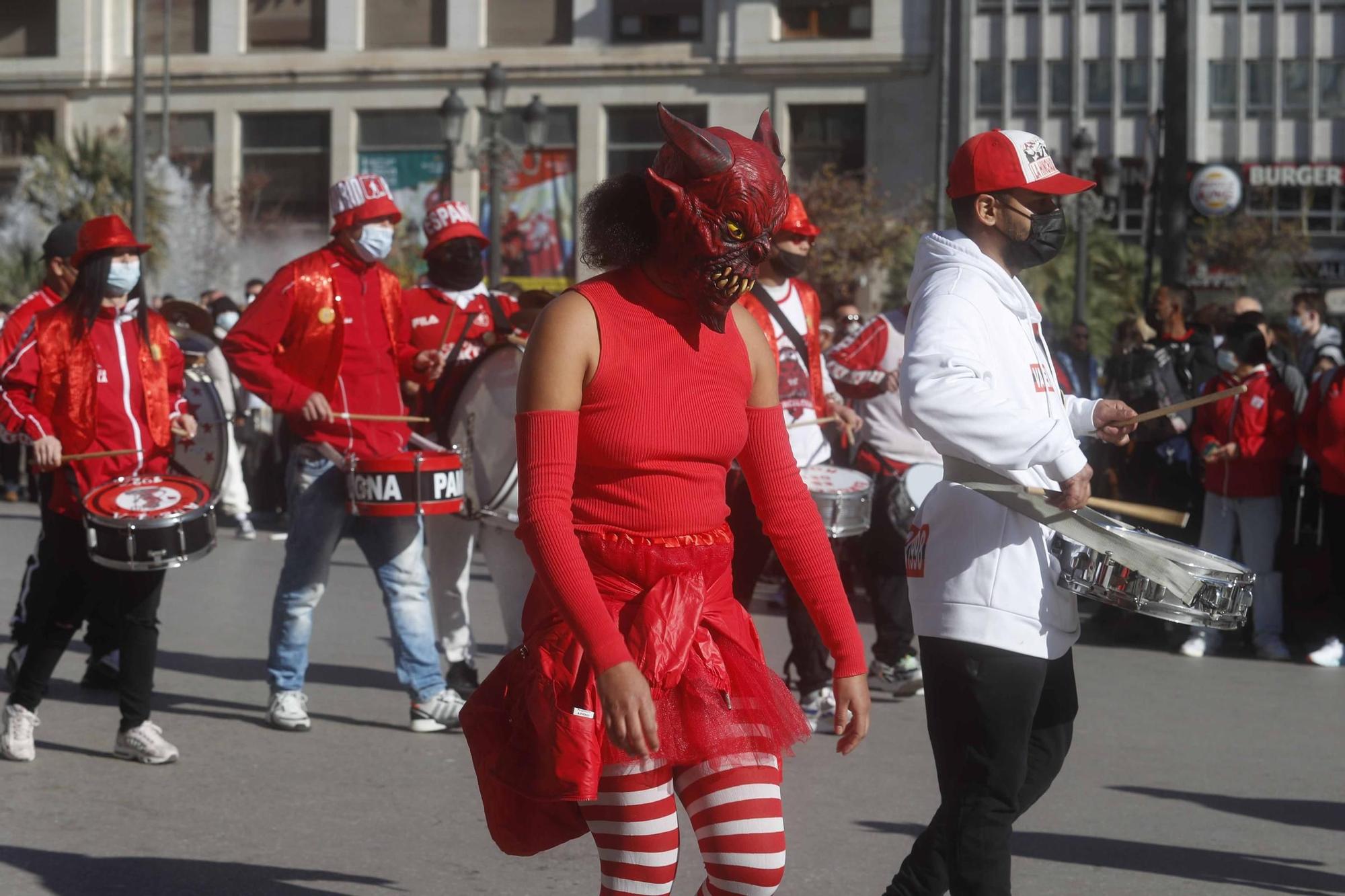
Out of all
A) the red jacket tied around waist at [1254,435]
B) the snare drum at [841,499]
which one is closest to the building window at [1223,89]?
the red jacket tied around waist at [1254,435]

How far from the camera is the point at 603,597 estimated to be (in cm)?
345

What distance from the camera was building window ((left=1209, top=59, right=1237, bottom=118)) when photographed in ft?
208

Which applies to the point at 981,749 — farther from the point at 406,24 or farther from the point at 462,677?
the point at 406,24

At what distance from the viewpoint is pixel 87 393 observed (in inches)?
266

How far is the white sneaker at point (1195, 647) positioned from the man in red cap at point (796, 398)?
3113 mm

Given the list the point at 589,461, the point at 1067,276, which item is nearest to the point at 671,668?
the point at 589,461

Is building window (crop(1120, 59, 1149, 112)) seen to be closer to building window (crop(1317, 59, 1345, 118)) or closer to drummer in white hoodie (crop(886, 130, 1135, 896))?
building window (crop(1317, 59, 1345, 118))

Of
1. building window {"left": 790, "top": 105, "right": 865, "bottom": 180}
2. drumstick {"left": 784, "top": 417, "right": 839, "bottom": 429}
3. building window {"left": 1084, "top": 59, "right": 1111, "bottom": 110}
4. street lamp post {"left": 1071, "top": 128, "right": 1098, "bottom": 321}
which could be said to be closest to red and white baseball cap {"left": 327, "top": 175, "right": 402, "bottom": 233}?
drumstick {"left": 784, "top": 417, "right": 839, "bottom": 429}

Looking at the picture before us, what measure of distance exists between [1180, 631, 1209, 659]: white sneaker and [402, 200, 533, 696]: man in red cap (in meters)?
4.07

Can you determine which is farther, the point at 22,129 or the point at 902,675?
the point at 22,129

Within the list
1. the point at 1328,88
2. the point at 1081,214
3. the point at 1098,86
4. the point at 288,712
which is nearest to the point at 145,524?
the point at 288,712

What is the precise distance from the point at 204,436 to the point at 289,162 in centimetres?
4569

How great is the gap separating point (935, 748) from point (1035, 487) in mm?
610

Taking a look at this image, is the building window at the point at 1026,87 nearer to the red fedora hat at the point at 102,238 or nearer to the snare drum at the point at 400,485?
the snare drum at the point at 400,485
